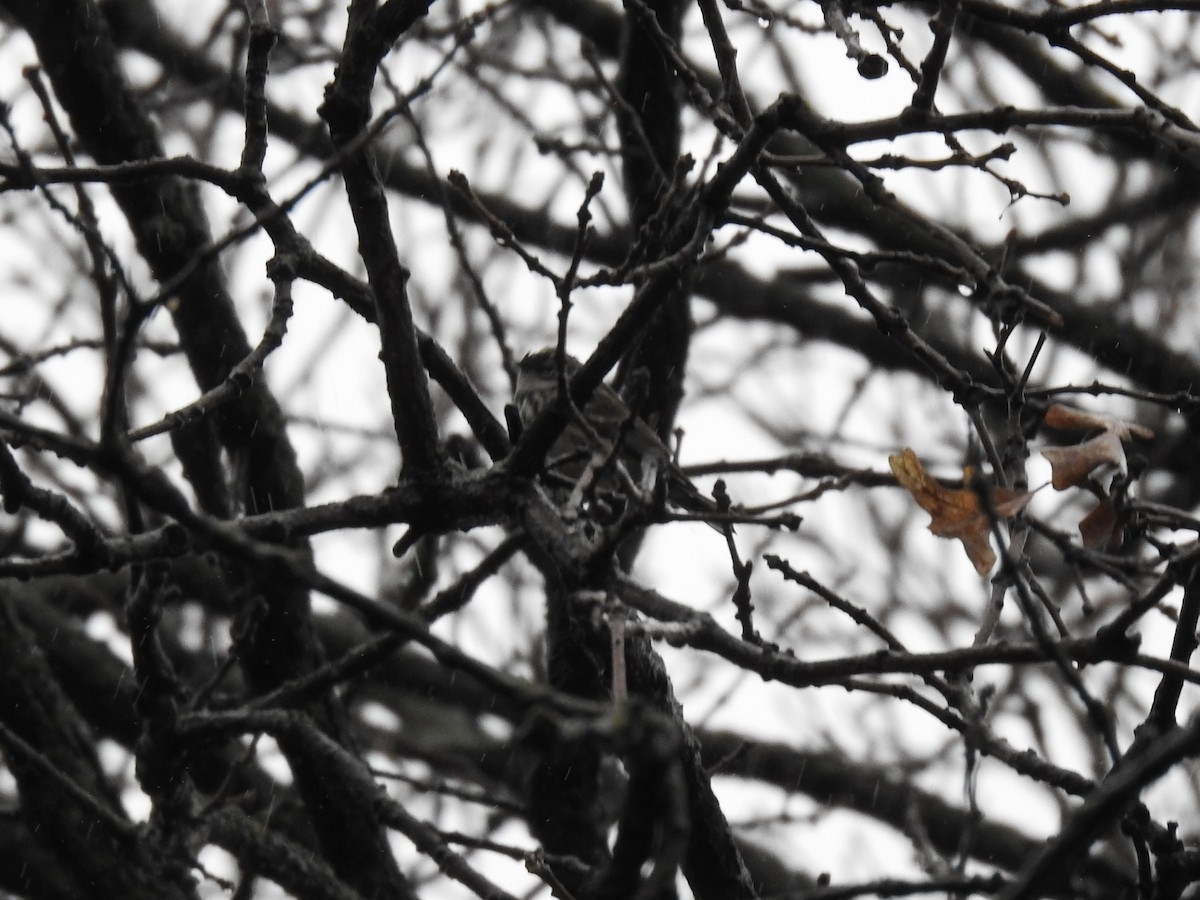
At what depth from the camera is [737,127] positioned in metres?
2.99

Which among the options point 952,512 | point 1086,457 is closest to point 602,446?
point 952,512

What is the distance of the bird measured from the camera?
2.35m

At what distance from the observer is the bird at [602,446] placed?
7.70 feet

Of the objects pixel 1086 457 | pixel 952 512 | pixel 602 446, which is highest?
pixel 1086 457

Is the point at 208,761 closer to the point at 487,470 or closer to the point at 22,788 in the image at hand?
the point at 22,788

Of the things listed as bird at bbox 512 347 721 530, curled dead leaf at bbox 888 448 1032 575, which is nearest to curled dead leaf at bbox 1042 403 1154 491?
curled dead leaf at bbox 888 448 1032 575

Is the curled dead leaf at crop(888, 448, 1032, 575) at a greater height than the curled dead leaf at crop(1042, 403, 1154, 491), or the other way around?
the curled dead leaf at crop(1042, 403, 1154, 491)

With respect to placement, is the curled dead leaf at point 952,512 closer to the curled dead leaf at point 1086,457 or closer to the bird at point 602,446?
the curled dead leaf at point 1086,457

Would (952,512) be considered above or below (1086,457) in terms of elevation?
below

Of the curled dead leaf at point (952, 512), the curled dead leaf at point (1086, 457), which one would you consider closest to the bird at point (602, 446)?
the curled dead leaf at point (952, 512)

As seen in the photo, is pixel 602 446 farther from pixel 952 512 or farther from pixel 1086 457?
pixel 1086 457

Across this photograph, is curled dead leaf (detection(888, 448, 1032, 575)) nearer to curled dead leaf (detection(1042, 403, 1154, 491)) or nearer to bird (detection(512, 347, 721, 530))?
curled dead leaf (detection(1042, 403, 1154, 491))

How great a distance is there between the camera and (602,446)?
2.48m

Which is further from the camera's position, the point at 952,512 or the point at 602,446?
the point at 952,512
